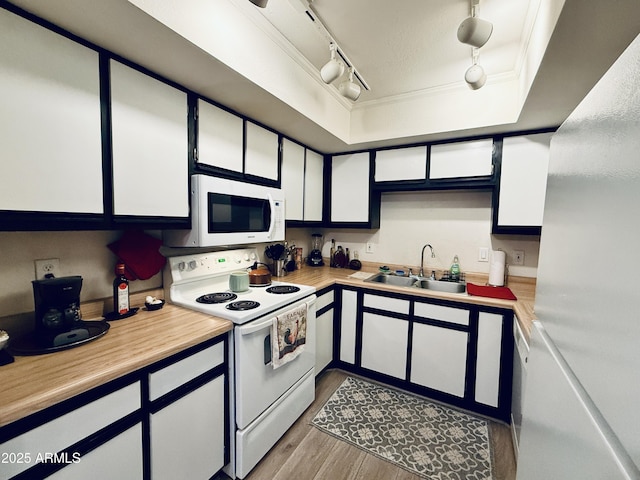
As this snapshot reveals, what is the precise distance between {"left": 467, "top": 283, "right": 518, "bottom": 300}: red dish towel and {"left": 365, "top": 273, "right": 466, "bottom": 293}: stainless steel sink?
6.6 inches

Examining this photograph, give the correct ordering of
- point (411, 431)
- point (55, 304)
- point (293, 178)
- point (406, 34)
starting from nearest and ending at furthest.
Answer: point (55, 304) < point (406, 34) < point (411, 431) < point (293, 178)

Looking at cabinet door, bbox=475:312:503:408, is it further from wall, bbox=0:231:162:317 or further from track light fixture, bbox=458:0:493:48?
wall, bbox=0:231:162:317

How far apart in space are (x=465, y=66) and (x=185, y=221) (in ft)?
6.98

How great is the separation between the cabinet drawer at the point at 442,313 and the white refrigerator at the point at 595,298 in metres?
1.27

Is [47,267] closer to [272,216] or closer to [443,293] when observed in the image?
[272,216]

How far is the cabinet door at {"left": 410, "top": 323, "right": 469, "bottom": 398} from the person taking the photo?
2.04m

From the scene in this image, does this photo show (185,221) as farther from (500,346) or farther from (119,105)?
(500,346)

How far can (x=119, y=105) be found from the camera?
49.8 inches

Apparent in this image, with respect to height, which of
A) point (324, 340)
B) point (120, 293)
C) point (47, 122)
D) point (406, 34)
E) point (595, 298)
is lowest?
point (324, 340)

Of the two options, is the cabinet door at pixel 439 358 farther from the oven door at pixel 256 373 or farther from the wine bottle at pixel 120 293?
the wine bottle at pixel 120 293

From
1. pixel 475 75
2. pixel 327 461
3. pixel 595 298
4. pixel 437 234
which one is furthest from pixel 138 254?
pixel 437 234

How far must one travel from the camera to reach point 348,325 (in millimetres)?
2490

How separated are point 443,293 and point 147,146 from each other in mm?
2127

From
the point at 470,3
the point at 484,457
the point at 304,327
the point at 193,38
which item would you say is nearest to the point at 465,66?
the point at 470,3
